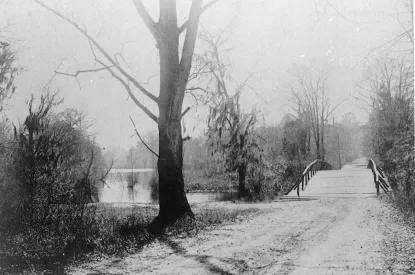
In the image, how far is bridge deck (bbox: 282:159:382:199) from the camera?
17234 millimetres

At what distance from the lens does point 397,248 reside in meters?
5.83

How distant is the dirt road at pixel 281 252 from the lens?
16.2 feet

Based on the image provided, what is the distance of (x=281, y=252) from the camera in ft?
18.9

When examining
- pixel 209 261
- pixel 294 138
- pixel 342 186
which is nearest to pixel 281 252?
pixel 209 261

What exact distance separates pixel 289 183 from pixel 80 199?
19.6 m

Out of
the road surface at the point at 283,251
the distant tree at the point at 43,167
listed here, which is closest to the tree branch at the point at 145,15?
the distant tree at the point at 43,167

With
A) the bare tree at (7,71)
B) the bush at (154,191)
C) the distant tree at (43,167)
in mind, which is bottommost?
the bush at (154,191)

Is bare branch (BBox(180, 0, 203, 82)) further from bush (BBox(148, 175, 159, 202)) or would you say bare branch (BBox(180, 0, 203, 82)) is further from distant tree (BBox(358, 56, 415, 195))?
bush (BBox(148, 175, 159, 202))

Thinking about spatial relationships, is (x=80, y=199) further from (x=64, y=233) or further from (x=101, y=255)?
(x=101, y=255)

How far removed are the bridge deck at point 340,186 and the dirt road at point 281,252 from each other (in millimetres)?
8882

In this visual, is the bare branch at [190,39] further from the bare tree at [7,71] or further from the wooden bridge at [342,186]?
the wooden bridge at [342,186]

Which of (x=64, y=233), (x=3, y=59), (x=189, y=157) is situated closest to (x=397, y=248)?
(x=64, y=233)

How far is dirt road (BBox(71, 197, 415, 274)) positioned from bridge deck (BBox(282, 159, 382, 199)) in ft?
29.1

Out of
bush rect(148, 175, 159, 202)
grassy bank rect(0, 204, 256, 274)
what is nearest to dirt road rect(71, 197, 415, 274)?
grassy bank rect(0, 204, 256, 274)
